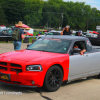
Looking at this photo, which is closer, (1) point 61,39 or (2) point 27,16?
(1) point 61,39

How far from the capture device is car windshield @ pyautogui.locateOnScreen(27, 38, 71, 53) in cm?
650

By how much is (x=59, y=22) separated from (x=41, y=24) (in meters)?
10.0

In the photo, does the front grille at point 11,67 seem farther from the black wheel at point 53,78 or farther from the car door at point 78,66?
the car door at point 78,66

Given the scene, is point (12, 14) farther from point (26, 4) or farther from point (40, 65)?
point (40, 65)

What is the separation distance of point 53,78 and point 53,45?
134 cm

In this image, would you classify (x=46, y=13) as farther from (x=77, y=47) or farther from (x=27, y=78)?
(x=27, y=78)

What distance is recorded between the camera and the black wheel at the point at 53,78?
5.47 m

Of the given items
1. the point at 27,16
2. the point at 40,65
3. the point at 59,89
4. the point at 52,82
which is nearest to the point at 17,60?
the point at 40,65

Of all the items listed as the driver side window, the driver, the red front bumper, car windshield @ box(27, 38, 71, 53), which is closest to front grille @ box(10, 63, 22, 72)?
the red front bumper

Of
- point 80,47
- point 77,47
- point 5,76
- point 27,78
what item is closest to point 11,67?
point 5,76

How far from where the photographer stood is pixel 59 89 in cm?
602

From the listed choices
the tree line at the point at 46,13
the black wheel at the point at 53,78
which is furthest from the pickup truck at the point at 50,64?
the tree line at the point at 46,13

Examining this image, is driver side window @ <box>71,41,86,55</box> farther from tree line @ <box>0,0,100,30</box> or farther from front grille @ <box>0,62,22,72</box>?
tree line @ <box>0,0,100,30</box>

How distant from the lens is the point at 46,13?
11981 cm
